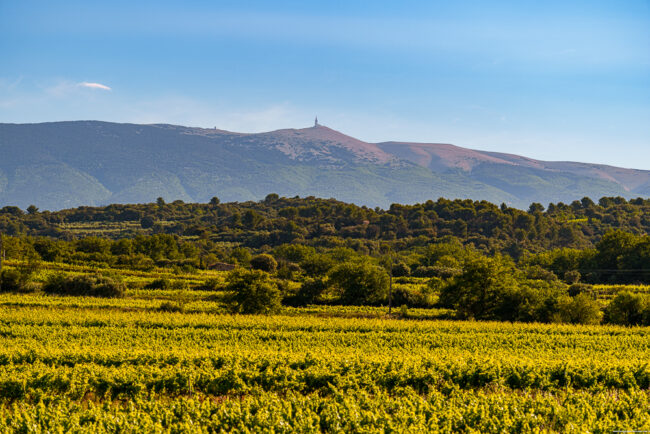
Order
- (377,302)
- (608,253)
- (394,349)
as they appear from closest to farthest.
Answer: (394,349) → (377,302) → (608,253)

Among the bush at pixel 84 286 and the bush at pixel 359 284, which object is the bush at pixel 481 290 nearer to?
the bush at pixel 359 284

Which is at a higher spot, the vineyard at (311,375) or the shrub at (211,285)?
the vineyard at (311,375)

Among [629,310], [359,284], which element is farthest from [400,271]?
[629,310]

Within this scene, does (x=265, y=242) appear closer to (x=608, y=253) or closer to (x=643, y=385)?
(x=608, y=253)

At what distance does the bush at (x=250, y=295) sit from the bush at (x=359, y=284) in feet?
39.1

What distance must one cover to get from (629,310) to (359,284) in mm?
27370

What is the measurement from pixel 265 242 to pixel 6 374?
114 m

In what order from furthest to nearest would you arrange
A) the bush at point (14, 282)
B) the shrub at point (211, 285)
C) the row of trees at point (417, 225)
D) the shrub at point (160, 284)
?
the row of trees at point (417, 225) < the shrub at point (211, 285) < the shrub at point (160, 284) < the bush at point (14, 282)

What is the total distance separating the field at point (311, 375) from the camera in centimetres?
1605

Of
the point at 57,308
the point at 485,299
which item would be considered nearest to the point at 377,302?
the point at 485,299

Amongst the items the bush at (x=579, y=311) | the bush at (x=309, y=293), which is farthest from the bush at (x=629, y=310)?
the bush at (x=309, y=293)

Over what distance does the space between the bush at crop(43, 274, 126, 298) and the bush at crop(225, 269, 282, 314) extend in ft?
49.8

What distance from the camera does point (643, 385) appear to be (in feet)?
79.4

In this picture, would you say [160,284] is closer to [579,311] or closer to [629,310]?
[579,311]
